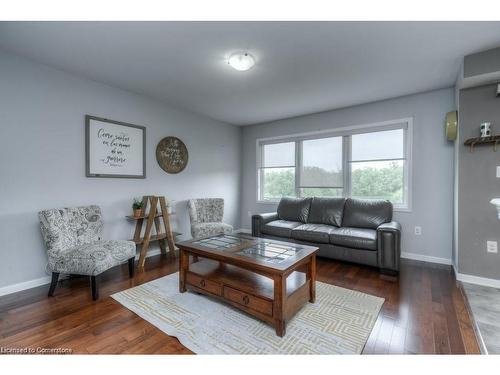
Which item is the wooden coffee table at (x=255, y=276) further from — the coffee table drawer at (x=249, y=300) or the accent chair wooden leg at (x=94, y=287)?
the accent chair wooden leg at (x=94, y=287)

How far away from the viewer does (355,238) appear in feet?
9.71

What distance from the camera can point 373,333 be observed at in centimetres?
171

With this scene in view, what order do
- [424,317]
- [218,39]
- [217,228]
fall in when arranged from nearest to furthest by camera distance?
[424,317] → [218,39] → [217,228]

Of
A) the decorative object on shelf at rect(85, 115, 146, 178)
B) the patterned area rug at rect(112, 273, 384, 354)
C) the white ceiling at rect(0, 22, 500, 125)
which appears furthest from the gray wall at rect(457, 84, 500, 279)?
the decorative object on shelf at rect(85, 115, 146, 178)

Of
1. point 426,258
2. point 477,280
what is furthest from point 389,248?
point 426,258

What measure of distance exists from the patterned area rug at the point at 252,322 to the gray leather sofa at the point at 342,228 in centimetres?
70

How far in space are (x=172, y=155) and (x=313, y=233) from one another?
258 cm

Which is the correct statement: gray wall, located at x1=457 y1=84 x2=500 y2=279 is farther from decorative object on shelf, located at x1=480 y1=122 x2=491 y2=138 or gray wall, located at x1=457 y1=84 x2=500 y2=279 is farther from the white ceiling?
the white ceiling

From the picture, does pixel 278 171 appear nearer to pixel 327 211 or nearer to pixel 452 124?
pixel 327 211

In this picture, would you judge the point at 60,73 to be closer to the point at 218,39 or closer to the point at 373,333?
the point at 218,39

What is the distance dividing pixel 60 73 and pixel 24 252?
2030 millimetres

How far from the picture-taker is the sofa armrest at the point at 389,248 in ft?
8.77
